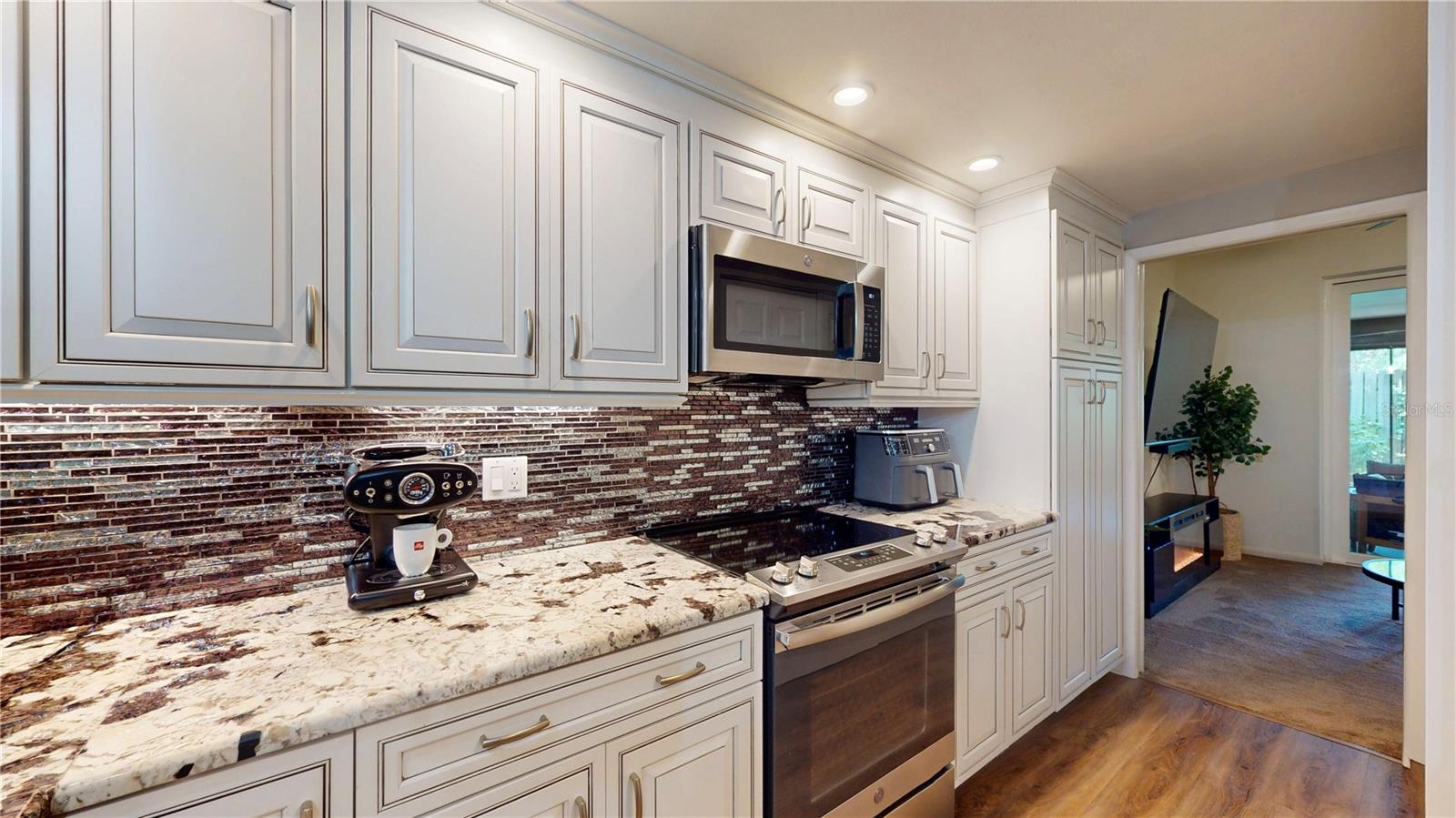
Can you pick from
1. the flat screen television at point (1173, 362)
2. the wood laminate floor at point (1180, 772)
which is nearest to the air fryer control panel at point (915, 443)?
the wood laminate floor at point (1180, 772)

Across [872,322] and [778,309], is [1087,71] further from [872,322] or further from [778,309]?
[778,309]

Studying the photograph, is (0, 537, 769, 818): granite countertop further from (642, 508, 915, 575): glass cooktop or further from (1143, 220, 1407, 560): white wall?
(1143, 220, 1407, 560): white wall

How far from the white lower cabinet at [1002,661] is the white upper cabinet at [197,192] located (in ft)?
6.70

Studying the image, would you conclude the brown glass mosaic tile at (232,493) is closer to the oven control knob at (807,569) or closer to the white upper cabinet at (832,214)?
the oven control knob at (807,569)

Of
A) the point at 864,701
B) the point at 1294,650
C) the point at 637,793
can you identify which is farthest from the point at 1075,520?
the point at 637,793

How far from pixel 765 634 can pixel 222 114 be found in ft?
5.03

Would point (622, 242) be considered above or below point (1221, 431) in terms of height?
above

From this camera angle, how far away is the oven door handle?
4.54ft

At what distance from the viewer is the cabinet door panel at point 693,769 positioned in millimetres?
1174

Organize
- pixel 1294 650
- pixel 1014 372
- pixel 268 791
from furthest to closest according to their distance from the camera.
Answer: pixel 1294 650
pixel 1014 372
pixel 268 791

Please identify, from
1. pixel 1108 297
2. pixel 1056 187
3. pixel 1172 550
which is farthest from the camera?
pixel 1172 550

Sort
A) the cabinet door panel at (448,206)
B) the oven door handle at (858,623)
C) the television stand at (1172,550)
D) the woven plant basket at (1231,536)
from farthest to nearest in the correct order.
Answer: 1. the woven plant basket at (1231,536)
2. the television stand at (1172,550)
3. the oven door handle at (858,623)
4. the cabinet door panel at (448,206)

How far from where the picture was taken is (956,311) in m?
2.50

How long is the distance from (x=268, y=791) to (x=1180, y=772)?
283cm
